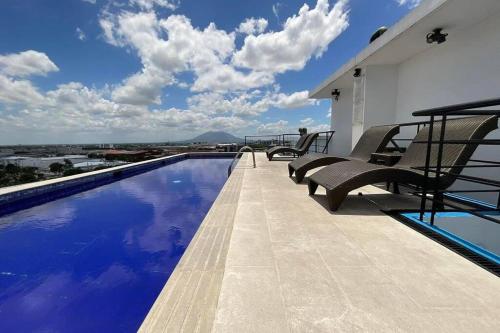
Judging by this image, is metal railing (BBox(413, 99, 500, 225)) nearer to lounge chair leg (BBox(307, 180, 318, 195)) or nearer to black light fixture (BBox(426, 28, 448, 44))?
lounge chair leg (BBox(307, 180, 318, 195))

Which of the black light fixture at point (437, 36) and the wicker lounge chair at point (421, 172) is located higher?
the black light fixture at point (437, 36)

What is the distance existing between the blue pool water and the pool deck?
3.12 feet

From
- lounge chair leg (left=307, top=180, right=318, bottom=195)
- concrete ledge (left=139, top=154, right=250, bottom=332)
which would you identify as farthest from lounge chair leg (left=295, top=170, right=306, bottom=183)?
concrete ledge (left=139, top=154, right=250, bottom=332)

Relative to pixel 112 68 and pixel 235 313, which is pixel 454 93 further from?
pixel 112 68

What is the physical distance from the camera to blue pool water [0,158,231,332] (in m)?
1.93

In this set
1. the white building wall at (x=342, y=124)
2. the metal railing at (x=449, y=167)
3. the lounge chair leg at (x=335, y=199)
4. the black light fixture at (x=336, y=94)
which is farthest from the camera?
the black light fixture at (x=336, y=94)

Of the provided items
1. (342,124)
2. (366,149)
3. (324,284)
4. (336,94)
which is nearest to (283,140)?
(342,124)

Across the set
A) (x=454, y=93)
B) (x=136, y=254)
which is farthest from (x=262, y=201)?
Result: (x=454, y=93)

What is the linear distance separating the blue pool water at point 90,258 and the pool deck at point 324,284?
95 centimetres

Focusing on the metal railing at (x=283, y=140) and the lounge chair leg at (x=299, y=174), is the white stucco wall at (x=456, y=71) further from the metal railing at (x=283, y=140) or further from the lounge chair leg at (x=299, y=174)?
the metal railing at (x=283, y=140)

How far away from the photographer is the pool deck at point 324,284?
1021mm

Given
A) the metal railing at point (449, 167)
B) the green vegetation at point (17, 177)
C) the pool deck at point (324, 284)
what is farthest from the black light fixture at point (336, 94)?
the green vegetation at point (17, 177)

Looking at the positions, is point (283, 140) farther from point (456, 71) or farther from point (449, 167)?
point (449, 167)

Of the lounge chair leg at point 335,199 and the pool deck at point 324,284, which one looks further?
the lounge chair leg at point 335,199
